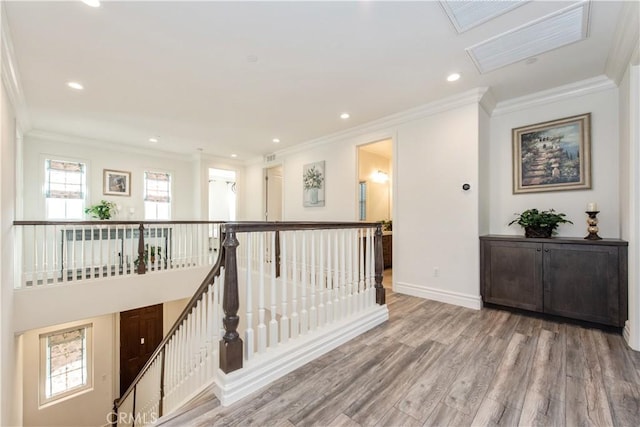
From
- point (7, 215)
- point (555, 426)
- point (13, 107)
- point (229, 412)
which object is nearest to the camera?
point (555, 426)

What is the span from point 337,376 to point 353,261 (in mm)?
1094

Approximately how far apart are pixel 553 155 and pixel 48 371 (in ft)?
30.3

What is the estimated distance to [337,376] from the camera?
1901 mm

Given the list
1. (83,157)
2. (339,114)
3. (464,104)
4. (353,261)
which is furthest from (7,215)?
(464,104)

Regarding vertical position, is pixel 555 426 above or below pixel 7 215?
below

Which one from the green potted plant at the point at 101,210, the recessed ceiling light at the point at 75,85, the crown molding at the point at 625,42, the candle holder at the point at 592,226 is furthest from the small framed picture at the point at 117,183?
the candle holder at the point at 592,226

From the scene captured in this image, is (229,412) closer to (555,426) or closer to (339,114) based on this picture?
(555,426)

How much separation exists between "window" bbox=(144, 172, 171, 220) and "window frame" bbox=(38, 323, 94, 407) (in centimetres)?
264

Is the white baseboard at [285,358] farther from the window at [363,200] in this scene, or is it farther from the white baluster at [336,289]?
the window at [363,200]

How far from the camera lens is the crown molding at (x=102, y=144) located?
5039 mm

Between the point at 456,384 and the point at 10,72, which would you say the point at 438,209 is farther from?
the point at 10,72

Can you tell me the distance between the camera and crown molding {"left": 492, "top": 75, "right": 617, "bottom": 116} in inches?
118

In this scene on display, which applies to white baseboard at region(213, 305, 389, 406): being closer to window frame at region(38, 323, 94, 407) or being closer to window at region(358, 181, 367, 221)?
window at region(358, 181, 367, 221)

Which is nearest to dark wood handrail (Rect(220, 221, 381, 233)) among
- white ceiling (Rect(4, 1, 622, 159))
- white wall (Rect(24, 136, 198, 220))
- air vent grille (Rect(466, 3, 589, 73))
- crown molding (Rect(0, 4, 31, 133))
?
white ceiling (Rect(4, 1, 622, 159))
